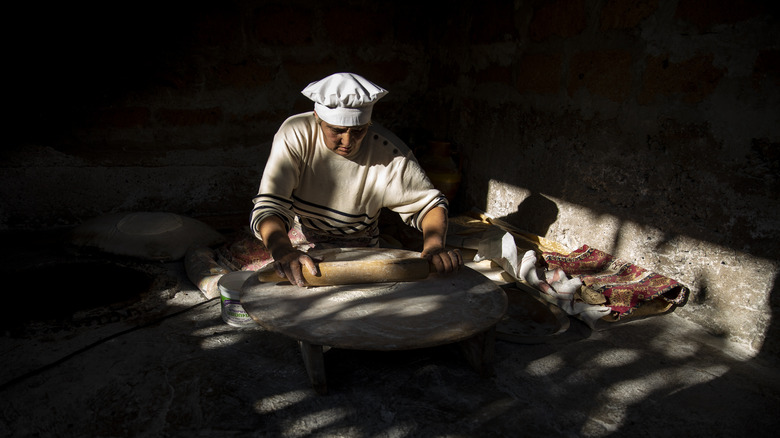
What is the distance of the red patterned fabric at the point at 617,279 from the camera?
2525 millimetres

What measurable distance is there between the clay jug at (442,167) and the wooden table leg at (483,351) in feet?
6.98

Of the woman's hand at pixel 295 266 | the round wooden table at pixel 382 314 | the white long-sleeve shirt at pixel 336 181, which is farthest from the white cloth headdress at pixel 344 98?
the round wooden table at pixel 382 314

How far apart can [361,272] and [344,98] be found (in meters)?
0.73

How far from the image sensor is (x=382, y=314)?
1807 millimetres

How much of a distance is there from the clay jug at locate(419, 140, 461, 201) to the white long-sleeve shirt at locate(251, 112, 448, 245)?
154cm

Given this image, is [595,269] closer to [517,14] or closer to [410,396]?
[410,396]

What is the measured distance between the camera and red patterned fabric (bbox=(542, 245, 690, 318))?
8.29 feet

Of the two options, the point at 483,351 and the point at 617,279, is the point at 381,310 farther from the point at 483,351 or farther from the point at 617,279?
the point at 617,279

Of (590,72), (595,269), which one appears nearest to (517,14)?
(590,72)

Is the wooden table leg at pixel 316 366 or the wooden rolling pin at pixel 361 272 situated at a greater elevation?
the wooden rolling pin at pixel 361 272

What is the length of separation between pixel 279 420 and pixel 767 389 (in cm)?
199

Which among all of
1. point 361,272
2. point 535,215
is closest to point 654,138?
point 535,215

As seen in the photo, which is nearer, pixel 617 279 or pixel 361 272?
pixel 361 272

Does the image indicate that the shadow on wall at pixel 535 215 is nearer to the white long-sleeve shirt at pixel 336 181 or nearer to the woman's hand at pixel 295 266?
the white long-sleeve shirt at pixel 336 181
